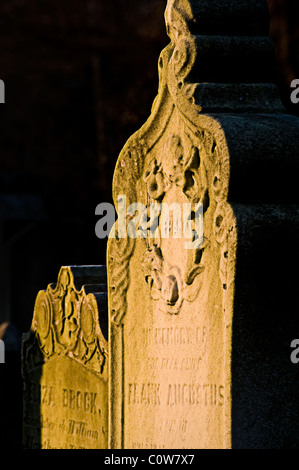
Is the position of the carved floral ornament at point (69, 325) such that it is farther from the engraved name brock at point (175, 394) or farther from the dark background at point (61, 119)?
the dark background at point (61, 119)

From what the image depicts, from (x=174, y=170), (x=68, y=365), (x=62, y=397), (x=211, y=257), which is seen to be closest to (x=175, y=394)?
(x=211, y=257)

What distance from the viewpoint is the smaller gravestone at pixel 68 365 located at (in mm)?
6328

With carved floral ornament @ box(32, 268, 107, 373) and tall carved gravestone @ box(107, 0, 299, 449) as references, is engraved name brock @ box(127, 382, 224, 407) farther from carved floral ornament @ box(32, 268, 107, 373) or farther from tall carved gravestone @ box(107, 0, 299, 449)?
carved floral ornament @ box(32, 268, 107, 373)

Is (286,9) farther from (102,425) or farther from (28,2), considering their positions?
(102,425)

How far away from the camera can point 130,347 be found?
18.5 ft

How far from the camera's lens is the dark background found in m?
17.0

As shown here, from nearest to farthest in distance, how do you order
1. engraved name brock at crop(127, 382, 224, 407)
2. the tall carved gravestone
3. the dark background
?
1. the tall carved gravestone
2. engraved name brock at crop(127, 382, 224, 407)
3. the dark background

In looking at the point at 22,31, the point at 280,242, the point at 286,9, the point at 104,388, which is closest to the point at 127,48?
the point at 22,31

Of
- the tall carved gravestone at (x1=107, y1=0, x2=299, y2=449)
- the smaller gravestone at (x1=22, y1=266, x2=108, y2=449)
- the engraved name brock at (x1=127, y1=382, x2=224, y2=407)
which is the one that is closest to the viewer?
the tall carved gravestone at (x1=107, y1=0, x2=299, y2=449)

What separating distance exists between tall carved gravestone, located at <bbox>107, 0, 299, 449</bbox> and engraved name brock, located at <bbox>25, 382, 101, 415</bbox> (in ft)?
1.74

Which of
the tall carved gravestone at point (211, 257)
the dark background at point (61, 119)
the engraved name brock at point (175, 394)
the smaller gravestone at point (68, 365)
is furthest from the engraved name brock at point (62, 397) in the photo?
the dark background at point (61, 119)

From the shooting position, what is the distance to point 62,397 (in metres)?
6.84

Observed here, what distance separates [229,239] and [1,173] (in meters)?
14.1

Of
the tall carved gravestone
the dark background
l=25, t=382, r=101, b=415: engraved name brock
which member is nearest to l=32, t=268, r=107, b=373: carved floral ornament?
l=25, t=382, r=101, b=415: engraved name brock
